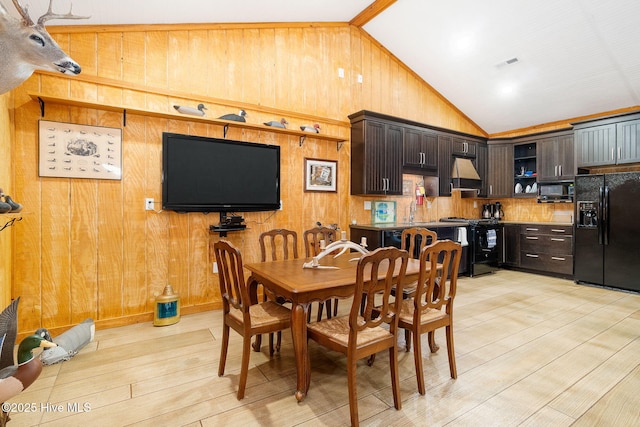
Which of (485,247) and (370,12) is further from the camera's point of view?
(485,247)

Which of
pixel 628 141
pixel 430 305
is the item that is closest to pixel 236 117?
pixel 430 305

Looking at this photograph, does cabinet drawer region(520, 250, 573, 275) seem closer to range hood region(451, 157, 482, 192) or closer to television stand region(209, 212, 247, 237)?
range hood region(451, 157, 482, 192)

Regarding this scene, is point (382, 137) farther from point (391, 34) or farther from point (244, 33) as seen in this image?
point (244, 33)

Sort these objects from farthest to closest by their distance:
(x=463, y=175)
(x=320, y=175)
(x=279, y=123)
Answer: (x=463, y=175), (x=320, y=175), (x=279, y=123)

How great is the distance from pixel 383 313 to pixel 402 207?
3.75 meters

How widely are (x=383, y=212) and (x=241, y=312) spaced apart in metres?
3.35

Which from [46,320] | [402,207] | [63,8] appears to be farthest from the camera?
[402,207]

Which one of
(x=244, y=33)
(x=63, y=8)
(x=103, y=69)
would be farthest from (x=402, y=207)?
(x=63, y=8)

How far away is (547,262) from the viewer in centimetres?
514

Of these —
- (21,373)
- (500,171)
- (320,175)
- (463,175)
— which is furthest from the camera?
(500,171)

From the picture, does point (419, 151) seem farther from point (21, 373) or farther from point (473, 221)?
point (21, 373)

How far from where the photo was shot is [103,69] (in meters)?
2.93

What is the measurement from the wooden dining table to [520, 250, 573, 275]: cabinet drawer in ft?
13.8

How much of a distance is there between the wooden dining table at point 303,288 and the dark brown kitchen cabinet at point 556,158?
466cm
